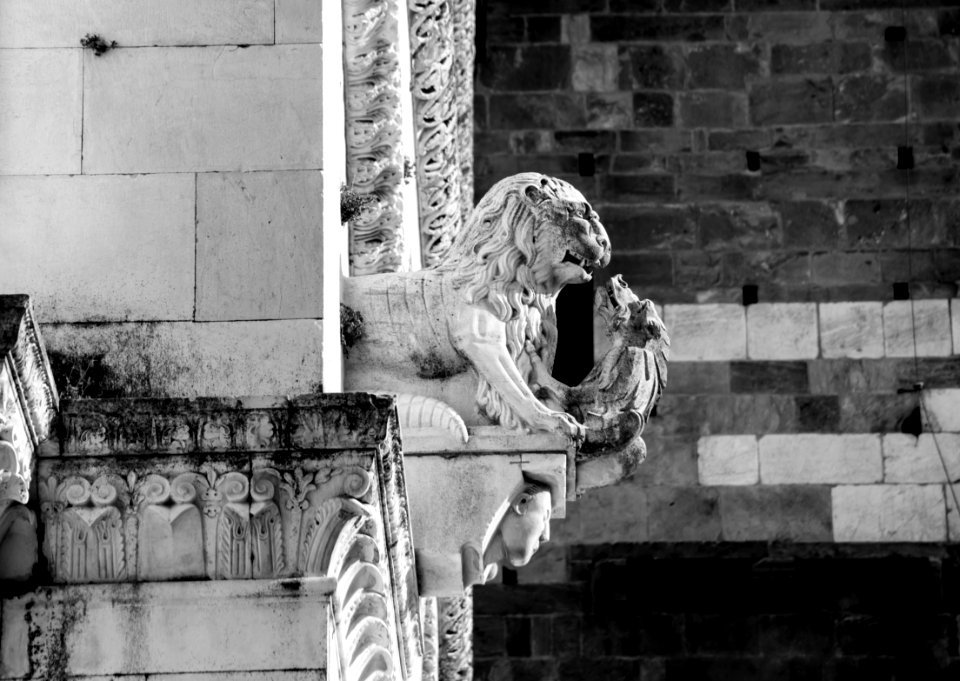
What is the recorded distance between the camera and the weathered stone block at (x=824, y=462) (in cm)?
1627

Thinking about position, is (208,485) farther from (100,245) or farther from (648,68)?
(648,68)

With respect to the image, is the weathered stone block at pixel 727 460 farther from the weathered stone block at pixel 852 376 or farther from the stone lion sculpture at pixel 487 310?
the stone lion sculpture at pixel 487 310

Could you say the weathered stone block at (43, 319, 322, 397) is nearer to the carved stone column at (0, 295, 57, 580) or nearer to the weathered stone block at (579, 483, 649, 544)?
the carved stone column at (0, 295, 57, 580)

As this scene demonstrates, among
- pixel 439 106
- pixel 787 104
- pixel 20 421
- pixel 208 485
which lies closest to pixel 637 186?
pixel 787 104

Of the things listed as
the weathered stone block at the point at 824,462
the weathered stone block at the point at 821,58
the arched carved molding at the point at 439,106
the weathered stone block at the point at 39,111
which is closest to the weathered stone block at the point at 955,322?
the weathered stone block at the point at 824,462

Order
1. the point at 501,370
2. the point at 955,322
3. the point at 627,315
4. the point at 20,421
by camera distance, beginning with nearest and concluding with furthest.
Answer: the point at 20,421 < the point at 501,370 < the point at 627,315 < the point at 955,322

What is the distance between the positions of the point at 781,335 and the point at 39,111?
34.7 feet

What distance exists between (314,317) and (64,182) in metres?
0.65

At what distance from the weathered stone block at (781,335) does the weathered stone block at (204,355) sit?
10.6m

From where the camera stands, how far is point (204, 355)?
6.00 m

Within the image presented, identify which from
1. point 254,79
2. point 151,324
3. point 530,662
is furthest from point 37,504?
point 530,662

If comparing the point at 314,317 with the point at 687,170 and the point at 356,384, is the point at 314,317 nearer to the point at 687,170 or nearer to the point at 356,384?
the point at 356,384

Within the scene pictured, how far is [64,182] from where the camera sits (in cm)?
621

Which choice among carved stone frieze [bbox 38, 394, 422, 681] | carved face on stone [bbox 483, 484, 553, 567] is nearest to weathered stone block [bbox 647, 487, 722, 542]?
carved face on stone [bbox 483, 484, 553, 567]
